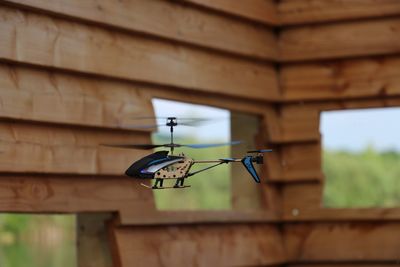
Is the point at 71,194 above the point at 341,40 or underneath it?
underneath

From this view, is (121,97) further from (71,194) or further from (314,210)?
(314,210)

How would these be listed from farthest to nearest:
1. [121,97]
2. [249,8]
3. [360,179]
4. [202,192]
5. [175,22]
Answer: [360,179] < [202,192] < [249,8] < [175,22] < [121,97]

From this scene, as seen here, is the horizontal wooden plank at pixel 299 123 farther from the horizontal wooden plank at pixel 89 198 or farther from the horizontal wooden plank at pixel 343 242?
the horizontal wooden plank at pixel 89 198

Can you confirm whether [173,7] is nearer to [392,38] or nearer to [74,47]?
[74,47]

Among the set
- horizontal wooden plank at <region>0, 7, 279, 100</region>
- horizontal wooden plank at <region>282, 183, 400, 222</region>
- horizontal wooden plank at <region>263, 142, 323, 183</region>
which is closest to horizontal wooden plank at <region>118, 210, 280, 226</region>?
horizontal wooden plank at <region>282, 183, 400, 222</region>

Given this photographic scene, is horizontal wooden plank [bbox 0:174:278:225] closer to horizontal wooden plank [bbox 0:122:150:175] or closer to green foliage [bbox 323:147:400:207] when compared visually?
horizontal wooden plank [bbox 0:122:150:175]

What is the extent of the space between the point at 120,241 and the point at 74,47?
44.6 inches

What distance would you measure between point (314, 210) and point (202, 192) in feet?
24.6

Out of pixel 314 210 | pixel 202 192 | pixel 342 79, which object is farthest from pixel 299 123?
pixel 202 192

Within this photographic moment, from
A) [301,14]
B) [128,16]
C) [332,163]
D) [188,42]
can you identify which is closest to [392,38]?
[301,14]

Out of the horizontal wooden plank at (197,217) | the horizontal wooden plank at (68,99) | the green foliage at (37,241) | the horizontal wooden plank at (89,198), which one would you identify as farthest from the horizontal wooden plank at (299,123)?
the green foliage at (37,241)

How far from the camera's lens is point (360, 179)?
15.3 m

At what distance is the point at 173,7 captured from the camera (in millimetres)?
6203

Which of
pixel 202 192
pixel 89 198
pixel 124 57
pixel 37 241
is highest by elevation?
pixel 124 57
